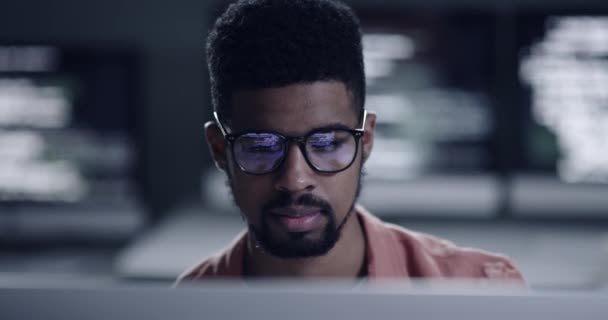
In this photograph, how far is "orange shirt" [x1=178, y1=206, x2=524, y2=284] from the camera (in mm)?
936

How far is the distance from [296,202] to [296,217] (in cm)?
2

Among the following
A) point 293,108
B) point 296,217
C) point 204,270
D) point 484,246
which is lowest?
point 484,246

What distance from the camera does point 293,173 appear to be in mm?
726

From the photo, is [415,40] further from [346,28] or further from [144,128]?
[346,28]

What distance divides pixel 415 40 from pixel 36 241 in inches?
68.9

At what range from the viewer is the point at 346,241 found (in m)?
0.92

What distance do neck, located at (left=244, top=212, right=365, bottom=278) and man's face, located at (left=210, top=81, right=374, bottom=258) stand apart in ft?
0.31

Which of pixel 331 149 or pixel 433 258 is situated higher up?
pixel 331 149

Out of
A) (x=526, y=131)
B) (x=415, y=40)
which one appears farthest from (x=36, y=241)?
(x=526, y=131)

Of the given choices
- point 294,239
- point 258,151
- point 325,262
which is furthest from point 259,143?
point 325,262

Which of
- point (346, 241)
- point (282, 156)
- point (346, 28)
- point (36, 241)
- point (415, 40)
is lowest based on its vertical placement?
point (36, 241)

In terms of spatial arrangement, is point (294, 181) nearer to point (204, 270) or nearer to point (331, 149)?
point (331, 149)

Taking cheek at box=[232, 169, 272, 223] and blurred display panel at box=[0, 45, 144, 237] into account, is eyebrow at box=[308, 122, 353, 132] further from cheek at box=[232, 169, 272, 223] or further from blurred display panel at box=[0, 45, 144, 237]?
blurred display panel at box=[0, 45, 144, 237]

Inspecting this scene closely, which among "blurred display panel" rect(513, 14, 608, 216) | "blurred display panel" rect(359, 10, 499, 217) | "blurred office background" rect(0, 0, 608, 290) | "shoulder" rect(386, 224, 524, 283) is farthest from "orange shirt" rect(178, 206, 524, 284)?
"blurred display panel" rect(513, 14, 608, 216)
